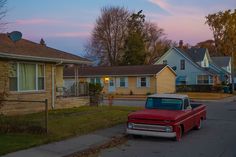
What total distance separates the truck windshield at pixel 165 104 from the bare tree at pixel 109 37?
190 feet

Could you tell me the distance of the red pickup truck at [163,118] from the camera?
47.1 feet

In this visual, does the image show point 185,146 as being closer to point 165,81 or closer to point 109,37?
point 165,81

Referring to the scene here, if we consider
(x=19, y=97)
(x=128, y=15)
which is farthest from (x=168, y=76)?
(x=19, y=97)

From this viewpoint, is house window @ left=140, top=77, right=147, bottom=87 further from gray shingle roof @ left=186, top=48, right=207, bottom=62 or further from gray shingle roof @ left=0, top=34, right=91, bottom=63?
gray shingle roof @ left=0, top=34, right=91, bottom=63

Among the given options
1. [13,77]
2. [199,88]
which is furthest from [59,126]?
[199,88]

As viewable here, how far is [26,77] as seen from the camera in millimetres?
22344

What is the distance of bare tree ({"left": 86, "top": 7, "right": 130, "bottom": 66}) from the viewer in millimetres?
74000

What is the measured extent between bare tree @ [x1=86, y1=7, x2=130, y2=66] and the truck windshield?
58.0 meters

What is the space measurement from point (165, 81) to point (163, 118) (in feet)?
140

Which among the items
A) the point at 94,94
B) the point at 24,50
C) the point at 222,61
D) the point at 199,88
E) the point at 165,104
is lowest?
the point at 165,104

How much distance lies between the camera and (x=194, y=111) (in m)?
17.1

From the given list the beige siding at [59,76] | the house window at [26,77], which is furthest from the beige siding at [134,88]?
the house window at [26,77]

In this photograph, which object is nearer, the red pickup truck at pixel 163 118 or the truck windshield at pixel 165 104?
the red pickup truck at pixel 163 118

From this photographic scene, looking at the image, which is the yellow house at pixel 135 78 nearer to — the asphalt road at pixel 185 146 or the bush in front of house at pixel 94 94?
the bush in front of house at pixel 94 94
